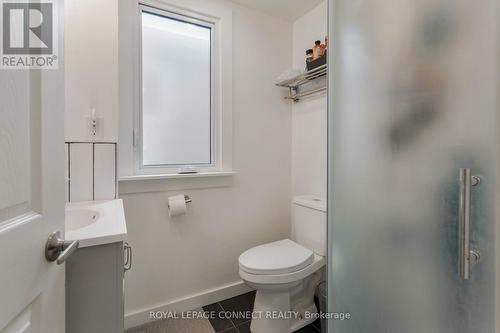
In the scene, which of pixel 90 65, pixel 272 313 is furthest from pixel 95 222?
pixel 272 313

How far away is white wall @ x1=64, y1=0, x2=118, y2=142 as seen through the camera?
4.18 feet

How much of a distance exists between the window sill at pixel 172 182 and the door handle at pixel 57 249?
93 centimetres

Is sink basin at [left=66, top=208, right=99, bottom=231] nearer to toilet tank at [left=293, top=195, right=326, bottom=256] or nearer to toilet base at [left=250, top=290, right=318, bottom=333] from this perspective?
toilet base at [left=250, top=290, right=318, bottom=333]

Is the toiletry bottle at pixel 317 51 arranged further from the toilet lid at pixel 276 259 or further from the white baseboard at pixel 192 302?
the white baseboard at pixel 192 302

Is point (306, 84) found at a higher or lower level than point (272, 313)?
higher

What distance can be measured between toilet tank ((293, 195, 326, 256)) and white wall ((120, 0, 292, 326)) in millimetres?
323

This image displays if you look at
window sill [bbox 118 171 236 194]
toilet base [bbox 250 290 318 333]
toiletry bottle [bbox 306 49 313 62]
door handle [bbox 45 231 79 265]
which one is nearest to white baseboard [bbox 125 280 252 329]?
toilet base [bbox 250 290 318 333]

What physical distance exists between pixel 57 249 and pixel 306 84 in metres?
1.82

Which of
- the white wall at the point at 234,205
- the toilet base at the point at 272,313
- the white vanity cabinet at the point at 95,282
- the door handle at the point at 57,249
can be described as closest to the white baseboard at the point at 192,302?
the white wall at the point at 234,205

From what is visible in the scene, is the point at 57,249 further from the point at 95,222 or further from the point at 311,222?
the point at 311,222

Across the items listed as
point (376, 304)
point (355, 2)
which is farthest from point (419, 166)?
point (355, 2)

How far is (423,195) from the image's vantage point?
2.33 feet

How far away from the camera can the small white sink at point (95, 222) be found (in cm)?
74

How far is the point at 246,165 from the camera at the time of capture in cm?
192
